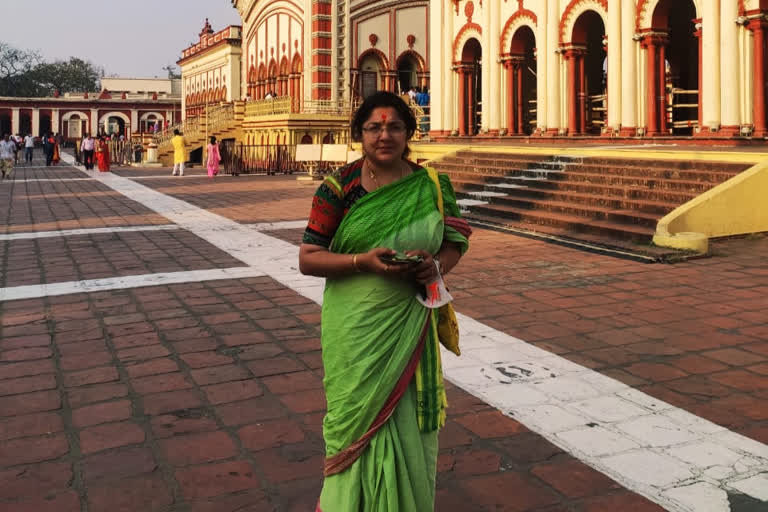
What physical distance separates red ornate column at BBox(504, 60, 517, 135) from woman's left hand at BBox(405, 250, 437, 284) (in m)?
18.4

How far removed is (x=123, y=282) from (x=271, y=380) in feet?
12.6

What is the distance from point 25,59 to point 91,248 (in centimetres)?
9312

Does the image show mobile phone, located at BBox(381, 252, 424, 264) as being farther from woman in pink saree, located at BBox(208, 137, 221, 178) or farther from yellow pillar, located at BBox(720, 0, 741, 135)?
woman in pink saree, located at BBox(208, 137, 221, 178)

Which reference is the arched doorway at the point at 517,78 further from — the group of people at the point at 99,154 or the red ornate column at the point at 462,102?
the group of people at the point at 99,154

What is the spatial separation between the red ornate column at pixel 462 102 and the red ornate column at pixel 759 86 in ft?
31.8

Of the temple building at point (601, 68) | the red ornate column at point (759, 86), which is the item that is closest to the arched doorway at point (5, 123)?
the temple building at point (601, 68)

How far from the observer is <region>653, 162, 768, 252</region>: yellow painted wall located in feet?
32.1

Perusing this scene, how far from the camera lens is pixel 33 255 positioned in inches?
401

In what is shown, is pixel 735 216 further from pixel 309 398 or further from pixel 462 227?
pixel 462 227

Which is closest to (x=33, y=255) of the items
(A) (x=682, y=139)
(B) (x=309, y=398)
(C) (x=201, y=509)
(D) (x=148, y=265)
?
(D) (x=148, y=265)

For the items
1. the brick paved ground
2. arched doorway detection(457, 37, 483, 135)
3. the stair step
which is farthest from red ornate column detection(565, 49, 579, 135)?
the brick paved ground

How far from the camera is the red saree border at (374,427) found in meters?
2.69

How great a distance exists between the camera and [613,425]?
421 cm

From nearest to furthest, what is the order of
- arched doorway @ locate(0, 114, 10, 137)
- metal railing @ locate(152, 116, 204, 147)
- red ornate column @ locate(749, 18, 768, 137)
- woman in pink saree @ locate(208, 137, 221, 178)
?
red ornate column @ locate(749, 18, 768, 137) → woman in pink saree @ locate(208, 137, 221, 178) → metal railing @ locate(152, 116, 204, 147) → arched doorway @ locate(0, 114, 10, 137)
